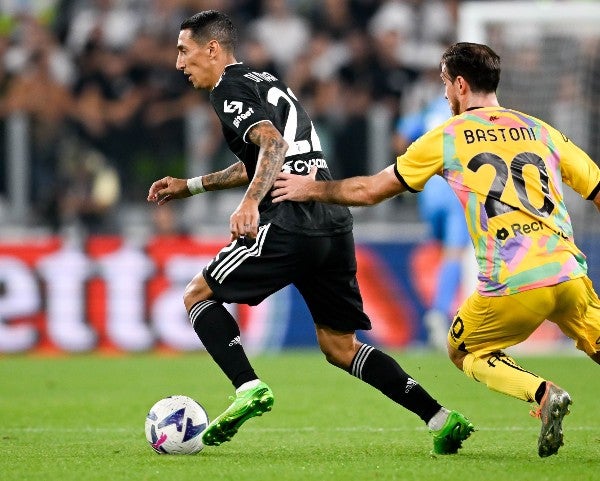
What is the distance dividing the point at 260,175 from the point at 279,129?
492mm

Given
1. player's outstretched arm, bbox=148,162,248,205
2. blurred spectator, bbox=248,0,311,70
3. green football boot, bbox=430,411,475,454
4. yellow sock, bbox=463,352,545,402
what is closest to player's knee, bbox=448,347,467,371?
yellow sock, bbox=463,352,545,402

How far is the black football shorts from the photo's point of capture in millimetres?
6082

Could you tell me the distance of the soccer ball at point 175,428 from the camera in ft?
19.8

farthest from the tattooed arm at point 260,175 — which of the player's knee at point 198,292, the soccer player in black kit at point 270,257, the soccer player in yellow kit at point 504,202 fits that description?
the player's knee at point 198,292

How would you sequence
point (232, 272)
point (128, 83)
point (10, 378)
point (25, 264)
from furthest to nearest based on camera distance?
point (128, 83) → point (25, 264) → point (10, 378) → point (232, 272)

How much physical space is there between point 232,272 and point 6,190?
880 centimetres

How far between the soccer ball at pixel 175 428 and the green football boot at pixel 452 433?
1172mm

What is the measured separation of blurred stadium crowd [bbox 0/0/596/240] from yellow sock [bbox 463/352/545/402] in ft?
28.2

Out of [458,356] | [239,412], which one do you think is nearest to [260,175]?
[239,412]

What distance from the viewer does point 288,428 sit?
291 inches

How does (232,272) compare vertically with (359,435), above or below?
above

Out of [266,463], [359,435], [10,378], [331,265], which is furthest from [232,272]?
[10,378]

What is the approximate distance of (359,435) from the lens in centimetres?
695

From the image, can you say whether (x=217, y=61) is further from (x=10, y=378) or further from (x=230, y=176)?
(x=10, y=378)
